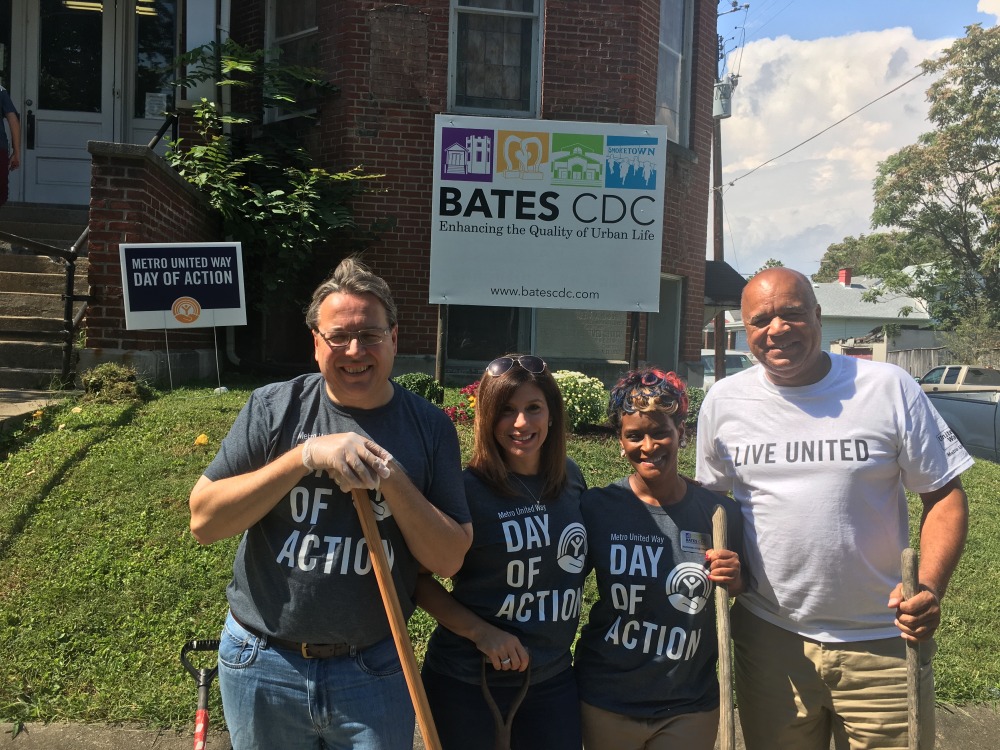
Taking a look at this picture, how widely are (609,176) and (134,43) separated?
618 centimetres

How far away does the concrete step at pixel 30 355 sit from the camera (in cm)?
704

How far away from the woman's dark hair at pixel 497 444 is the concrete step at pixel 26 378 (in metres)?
5.67

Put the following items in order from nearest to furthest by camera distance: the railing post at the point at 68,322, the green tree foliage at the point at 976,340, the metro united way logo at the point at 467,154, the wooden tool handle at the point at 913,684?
the wooden tool handle at the point at 913,684
the railing post at the point at 68,322
the metro united way logo at the point at 467,154
the green tree foliage at the point at 976,340

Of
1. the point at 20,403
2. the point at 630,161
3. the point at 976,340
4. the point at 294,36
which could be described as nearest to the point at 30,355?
the point at 20,403

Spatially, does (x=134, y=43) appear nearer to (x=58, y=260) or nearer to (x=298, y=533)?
(x=58, y=260)

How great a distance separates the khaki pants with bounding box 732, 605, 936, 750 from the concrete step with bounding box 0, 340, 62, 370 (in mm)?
6324

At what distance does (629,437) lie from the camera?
8.46ft

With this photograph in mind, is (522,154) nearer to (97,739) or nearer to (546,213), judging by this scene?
(546,213)

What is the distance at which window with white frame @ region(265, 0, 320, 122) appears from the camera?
9.89m

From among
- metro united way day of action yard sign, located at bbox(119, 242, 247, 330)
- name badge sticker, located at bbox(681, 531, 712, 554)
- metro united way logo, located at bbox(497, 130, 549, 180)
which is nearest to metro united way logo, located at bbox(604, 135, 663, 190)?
metro united way logo, located at bbox(497, 130, 549, 180)

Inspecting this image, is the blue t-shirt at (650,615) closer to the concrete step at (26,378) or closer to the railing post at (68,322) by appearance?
the railing post at (68,322)

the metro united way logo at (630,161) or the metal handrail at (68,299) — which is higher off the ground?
the metro united way logo at (630,161)

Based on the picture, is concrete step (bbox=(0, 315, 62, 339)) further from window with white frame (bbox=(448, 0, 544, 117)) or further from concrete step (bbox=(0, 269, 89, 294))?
window with white frame (bbox=(448, 0, 544, 117))

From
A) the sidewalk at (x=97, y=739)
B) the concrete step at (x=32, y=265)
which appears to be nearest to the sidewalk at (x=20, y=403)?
the concrete step at (x=32, y=265)
